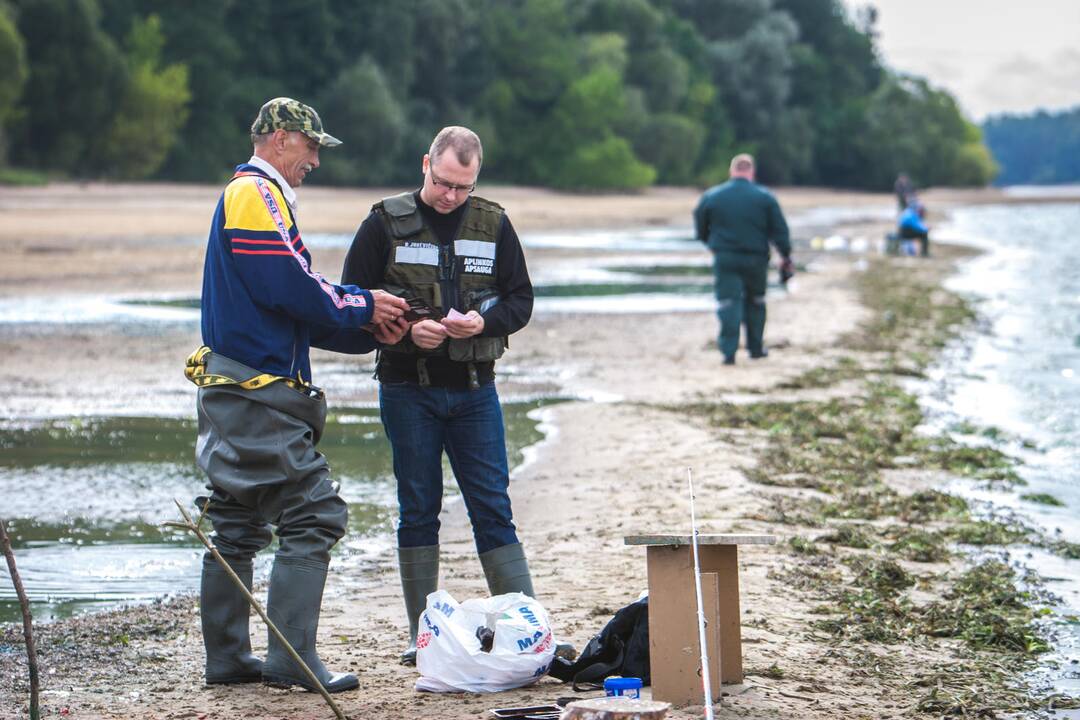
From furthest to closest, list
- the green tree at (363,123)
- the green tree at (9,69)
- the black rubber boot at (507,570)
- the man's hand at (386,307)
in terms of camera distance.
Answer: the green tree at (363,123) < the green tree at (9,69) < the black rubber boot at (507,570) < the man's hand at (386,307)

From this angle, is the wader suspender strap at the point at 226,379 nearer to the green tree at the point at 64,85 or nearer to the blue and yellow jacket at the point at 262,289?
the blue and yellow jacket at the point at 262,289

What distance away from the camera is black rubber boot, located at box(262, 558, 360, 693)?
4.88 m

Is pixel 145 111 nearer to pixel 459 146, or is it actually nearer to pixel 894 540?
pixel 894 540

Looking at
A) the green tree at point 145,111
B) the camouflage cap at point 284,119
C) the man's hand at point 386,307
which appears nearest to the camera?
the camouflage cap at point 284,119

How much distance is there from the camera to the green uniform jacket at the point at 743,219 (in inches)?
520

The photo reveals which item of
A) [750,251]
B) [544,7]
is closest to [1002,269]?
[750,251]

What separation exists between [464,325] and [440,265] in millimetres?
265

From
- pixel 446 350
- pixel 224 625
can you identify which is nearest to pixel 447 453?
pixel 446 350

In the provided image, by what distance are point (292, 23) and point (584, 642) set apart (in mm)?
62226

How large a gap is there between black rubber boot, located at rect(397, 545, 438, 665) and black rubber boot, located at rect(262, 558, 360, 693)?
1.47 ft

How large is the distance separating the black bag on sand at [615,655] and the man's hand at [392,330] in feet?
4.06

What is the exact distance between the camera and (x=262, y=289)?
4.72 m

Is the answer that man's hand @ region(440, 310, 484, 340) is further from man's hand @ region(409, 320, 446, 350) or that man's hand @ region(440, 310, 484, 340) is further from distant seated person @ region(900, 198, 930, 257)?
distant seated person @ region(900, 198, 930, 257)

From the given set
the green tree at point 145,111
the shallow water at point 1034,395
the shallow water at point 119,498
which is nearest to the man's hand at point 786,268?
the shallow water at point 1034,395
